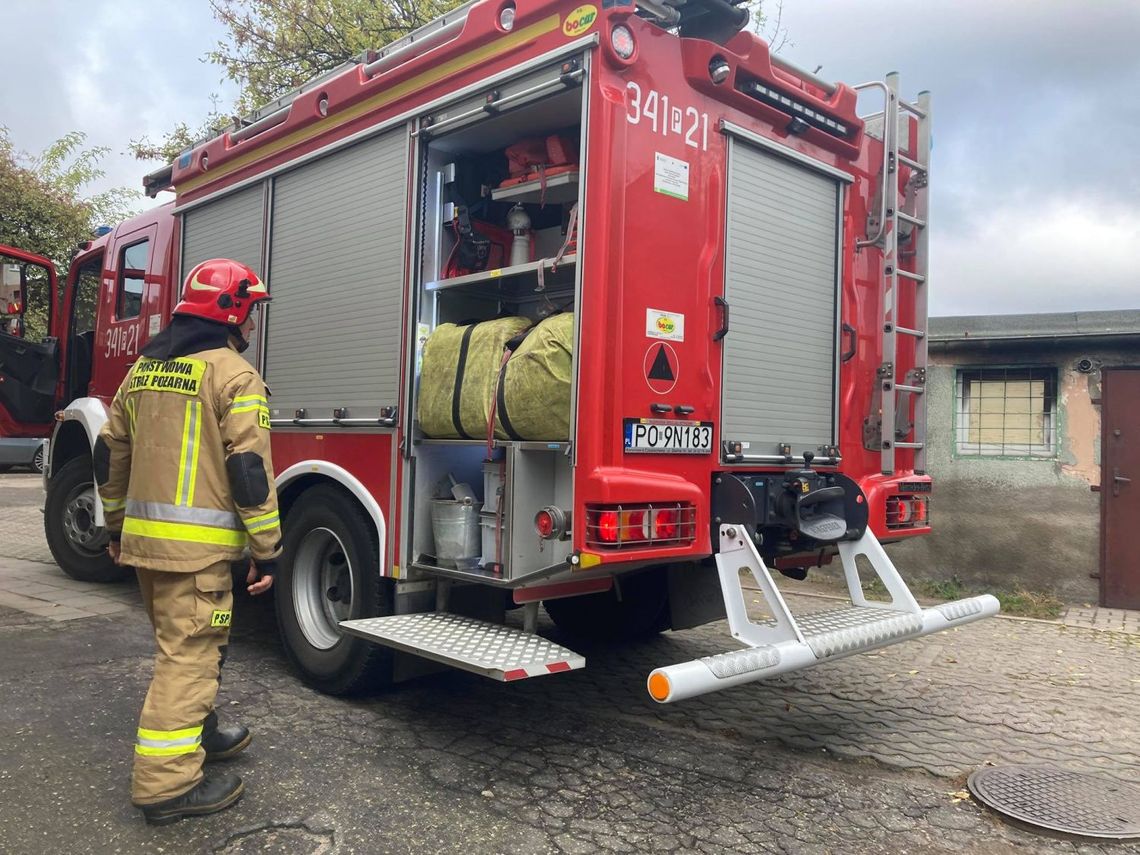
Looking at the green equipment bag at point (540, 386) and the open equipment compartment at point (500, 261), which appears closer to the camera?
the green equipment bag at point (540, 386)

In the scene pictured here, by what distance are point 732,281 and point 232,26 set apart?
11.7 m

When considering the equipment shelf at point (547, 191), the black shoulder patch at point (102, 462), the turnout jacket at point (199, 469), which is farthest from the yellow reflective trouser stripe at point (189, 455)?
the equipment shelf at point (547, 191)

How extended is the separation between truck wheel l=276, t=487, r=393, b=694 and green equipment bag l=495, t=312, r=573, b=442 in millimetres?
1117

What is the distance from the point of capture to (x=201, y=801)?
3.06 metres

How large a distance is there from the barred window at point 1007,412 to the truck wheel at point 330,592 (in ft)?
19.9

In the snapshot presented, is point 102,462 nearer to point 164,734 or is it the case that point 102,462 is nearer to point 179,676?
point 179,676

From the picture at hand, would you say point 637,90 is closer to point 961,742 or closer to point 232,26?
point 961,742

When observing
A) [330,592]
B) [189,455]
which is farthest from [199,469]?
[330,592]

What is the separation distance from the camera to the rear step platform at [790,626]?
9.93ft

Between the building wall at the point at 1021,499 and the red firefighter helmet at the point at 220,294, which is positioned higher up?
the red firefighter helmet at the point at 220,294

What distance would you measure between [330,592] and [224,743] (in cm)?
122

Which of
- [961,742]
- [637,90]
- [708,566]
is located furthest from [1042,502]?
[637,90]

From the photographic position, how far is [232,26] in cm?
1288

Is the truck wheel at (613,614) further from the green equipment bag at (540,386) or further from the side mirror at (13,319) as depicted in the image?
the side mirror at (13,319)
